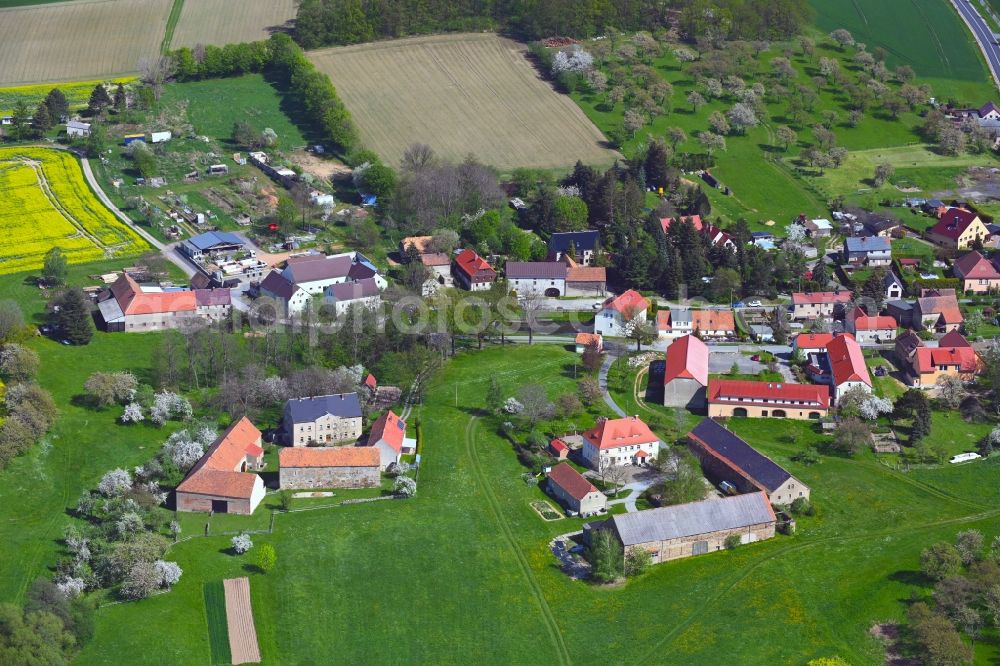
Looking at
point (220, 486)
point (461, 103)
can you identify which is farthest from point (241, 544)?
point (461, 103)

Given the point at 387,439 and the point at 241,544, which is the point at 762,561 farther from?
the point at 241,544

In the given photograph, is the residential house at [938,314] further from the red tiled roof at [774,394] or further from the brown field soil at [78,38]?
the brown field soil at [78,38]

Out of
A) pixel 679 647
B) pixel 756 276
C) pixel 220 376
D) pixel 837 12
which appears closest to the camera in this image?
pixel 679 647

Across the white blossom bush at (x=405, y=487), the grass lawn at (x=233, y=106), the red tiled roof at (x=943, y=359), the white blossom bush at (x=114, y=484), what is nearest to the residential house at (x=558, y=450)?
the white blossom bush at (x=405, y=487)

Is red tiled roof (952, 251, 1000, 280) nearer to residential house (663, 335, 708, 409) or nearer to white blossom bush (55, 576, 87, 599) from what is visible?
residential house (663, 335, 708, 409)

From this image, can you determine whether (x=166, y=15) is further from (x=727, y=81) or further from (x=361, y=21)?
(x=727, y=81)

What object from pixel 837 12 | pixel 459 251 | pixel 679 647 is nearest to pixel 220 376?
pixel 459 251
